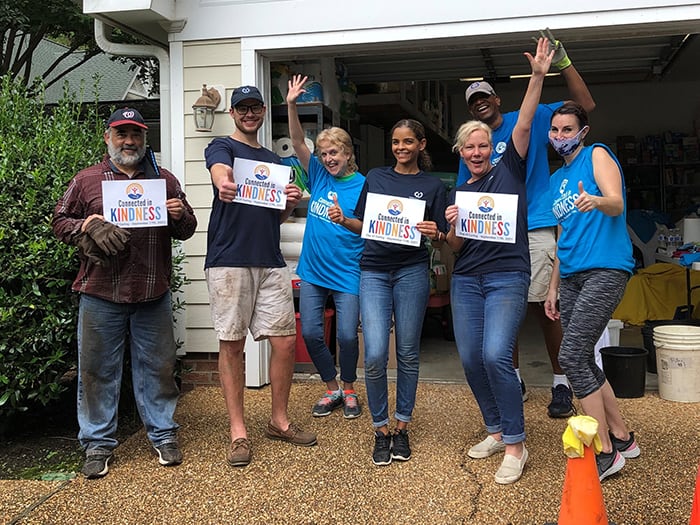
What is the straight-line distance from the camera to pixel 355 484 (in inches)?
122

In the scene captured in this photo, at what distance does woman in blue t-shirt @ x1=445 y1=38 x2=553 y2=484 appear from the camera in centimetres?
301

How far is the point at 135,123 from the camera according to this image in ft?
10.8

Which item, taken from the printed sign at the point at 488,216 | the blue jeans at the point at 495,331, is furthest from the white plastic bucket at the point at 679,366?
the printed sign at the point at 488,216

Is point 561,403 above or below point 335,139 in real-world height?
below

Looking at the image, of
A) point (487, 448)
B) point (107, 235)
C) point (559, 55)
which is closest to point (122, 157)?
point (107, 235)

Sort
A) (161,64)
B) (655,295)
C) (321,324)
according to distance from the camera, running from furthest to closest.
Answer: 1. (655,295)
2. (161,64)
3. (321,324)

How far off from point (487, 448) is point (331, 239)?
57.7 inches

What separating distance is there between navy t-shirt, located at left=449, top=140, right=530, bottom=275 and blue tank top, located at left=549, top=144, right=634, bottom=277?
181 millimetres

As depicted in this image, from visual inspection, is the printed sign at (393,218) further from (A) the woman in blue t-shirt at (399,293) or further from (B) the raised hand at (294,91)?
(B) the raised hand at (294,91)

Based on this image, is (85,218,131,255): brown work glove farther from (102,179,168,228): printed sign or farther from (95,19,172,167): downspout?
(95,19,172,167): downspout

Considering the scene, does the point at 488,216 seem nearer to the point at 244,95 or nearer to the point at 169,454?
the point at 244,95

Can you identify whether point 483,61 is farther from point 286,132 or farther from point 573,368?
point 573,368

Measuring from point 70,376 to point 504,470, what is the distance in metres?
2.95

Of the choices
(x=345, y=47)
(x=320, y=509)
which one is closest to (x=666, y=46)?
(x=345, y=47)
